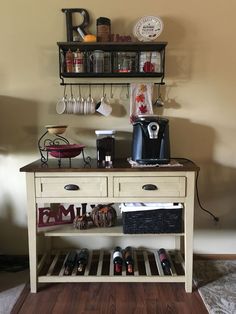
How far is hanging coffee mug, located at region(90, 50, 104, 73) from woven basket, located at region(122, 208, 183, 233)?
3.31ft

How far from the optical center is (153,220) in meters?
1.81

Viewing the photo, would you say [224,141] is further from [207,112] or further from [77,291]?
[77,291]

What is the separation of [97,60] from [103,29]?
8.1 inches

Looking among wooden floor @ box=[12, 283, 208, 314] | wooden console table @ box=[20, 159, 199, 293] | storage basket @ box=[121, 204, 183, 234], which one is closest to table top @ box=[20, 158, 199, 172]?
wooden console table @ box=[20, 159, 199, 293]

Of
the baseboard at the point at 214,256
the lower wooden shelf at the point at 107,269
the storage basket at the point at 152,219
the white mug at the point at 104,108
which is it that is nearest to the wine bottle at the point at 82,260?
the lower wooden shelf at the point at 107,269

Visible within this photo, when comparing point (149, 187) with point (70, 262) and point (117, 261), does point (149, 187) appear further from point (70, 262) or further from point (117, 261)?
point (70, 262)

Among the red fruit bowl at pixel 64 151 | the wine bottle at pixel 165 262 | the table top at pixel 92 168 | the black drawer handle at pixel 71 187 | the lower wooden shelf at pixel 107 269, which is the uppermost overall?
the red fruit bowl at pixel 64 151

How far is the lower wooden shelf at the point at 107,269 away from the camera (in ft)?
6.08

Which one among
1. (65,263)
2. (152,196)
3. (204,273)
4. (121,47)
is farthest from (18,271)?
(121,47)

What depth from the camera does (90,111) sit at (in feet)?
6.84

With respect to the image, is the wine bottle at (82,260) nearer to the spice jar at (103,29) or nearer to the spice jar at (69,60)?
the spice jar at (69,60)

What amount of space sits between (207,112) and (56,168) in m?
1.18

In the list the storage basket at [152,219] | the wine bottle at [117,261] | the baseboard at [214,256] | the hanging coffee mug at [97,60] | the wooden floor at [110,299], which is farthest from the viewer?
the baseboard at [214,256]

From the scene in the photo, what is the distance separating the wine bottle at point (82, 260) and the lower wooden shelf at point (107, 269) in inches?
1.1
